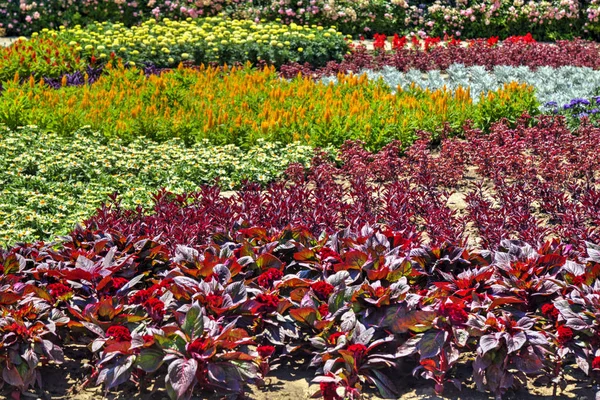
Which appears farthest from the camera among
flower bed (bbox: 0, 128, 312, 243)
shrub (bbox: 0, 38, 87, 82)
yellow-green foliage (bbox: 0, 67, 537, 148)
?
shrub (bbox: 0, 38, 87, 82)

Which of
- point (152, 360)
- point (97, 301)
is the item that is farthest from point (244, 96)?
point (152, 360)

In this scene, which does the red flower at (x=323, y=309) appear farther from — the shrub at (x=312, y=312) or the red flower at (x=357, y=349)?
the red flower at (x=357, y=349)

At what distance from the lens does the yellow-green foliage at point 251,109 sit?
7523mm

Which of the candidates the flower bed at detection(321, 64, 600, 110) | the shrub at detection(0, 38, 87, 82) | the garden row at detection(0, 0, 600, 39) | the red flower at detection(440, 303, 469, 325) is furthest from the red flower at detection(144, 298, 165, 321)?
the garden row at detection(0, 0, 600, 39)

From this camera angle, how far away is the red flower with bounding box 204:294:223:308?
12.0ft

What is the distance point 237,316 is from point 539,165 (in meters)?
3.68

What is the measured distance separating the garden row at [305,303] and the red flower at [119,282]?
2 centimetres

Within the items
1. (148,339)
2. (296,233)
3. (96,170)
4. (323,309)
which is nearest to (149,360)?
(148,339)

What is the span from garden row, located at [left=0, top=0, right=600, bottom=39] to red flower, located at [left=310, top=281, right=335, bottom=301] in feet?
38.8

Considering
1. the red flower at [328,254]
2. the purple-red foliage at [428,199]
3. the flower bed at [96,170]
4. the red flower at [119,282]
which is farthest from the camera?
the flower bed at [96,170]

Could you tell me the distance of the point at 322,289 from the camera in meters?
3.81

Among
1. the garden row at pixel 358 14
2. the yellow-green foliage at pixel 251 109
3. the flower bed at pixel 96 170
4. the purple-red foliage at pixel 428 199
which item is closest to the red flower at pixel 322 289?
the purple-red foliage at pixel 428 199

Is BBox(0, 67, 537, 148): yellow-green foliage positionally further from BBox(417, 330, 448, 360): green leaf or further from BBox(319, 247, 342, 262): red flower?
BBox(417, 330, 448, 360): green leaf

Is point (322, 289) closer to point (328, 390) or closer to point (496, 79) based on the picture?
point (328, 390)
